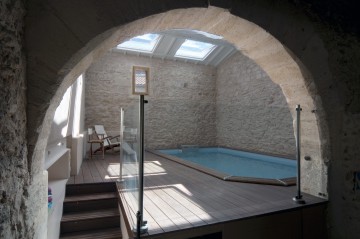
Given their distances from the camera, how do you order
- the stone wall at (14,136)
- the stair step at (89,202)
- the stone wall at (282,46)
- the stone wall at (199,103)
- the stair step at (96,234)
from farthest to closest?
the stone wall at (199,103) < the stair step at (89,202) < the stair step at (96,234) < the stone wall at (282,46) < the stone wall at (14,136)

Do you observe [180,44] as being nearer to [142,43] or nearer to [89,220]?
[142,43]

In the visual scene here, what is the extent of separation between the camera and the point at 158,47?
7.83m

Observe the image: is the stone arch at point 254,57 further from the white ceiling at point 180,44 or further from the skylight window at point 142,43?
the skylight window at point 142,43

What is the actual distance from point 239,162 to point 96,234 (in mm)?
4834

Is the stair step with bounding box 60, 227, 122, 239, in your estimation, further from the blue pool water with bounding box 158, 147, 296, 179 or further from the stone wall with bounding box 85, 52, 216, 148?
the stone wall with bounding box 85, 52, 216, 148

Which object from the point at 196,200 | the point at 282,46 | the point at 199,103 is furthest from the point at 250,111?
the point at 282,46

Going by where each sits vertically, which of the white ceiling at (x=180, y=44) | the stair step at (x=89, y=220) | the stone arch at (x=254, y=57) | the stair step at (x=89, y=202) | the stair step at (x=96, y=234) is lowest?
the stair step at (x=96, y=234)

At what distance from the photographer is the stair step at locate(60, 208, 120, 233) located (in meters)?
2.80

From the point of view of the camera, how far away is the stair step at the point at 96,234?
8.89 feet

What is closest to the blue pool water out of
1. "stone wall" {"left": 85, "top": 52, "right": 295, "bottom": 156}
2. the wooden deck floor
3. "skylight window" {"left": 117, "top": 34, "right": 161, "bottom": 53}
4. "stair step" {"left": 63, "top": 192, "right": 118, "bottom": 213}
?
"stone wall" {"left": 85, "top": 52, "right": 295, "bottom": 156}

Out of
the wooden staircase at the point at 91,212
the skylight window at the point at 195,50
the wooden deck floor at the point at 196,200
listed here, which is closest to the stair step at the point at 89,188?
the wooden staircase at the point at 91,212

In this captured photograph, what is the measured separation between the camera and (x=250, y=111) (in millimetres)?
7711

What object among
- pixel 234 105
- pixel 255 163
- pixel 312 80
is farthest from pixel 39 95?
pixel 234 105

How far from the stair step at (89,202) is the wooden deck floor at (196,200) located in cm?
28
